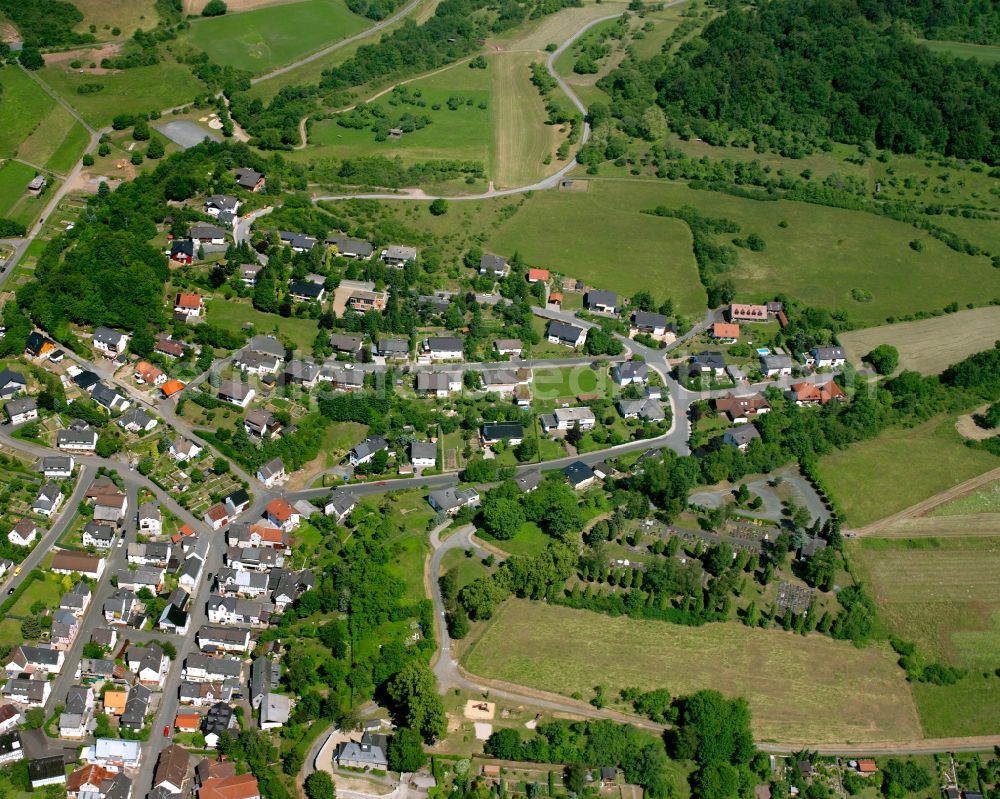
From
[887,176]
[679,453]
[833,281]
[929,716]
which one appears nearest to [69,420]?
[679,453]

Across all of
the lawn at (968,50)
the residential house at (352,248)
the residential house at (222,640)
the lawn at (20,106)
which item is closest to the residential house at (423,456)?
the residential house at (222,640)

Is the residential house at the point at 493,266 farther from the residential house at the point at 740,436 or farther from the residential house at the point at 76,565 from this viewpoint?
the residential house at the point at 76,565

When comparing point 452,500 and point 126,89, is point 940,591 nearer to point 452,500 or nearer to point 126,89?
point 452,500

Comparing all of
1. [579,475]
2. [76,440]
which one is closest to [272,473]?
[76,440]

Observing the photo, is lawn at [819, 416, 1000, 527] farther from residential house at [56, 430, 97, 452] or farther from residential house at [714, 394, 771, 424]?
residential house at [56, 430, 97, 452]

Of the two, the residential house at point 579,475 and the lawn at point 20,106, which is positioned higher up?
the lawn at point 20,106

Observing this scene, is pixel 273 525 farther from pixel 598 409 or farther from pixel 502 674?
pixel 598 409

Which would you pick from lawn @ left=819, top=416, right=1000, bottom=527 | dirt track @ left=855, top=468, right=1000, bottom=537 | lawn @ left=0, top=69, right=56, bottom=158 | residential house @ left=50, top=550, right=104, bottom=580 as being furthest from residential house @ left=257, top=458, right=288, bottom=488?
lawn @ left=0, top=69, right=56, bottom=158
